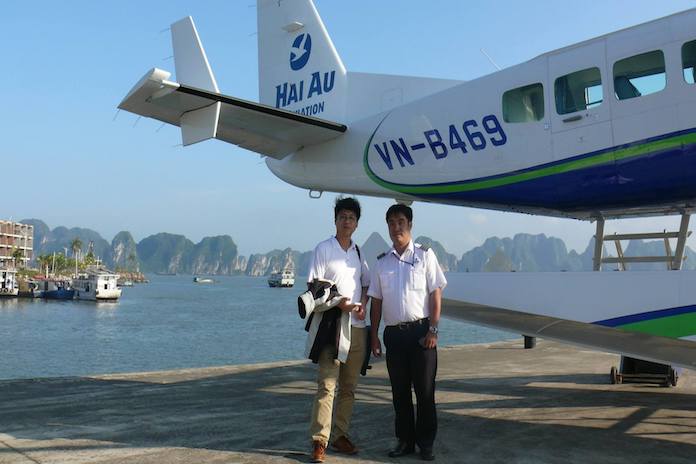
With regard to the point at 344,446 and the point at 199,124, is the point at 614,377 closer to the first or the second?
the point at 344,446

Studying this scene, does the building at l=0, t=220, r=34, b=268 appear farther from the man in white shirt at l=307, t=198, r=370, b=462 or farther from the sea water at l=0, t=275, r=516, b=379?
the man in white shirt at l=307, t=198, r=370, b=462

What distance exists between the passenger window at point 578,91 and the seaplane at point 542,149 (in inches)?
0.4

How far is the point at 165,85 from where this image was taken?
231 inches

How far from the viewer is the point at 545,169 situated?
6000mm

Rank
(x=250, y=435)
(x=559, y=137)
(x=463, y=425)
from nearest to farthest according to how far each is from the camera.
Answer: (x=250, y=435), (x=463, y=425), (x=559, y=137)

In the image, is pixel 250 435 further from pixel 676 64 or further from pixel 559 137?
pixel 676 64

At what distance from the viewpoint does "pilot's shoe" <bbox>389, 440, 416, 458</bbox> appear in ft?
13.9

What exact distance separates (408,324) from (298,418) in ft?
6.68

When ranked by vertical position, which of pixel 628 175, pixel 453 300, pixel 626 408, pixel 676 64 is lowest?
pixel 626 408

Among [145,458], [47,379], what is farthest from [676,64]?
[47,379]

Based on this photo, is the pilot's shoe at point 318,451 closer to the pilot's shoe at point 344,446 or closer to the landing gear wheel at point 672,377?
the pilot's shoe at point 344,446

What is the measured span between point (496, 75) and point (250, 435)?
447 centimetres

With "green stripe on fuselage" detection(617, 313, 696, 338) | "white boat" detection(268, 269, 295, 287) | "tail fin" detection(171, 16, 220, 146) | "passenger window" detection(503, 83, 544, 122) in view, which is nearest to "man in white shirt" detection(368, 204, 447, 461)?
"green stripe on fuselage" detection(617, 313, 696, 338)

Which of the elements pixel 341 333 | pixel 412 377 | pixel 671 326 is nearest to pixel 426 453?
pixel 412 377
